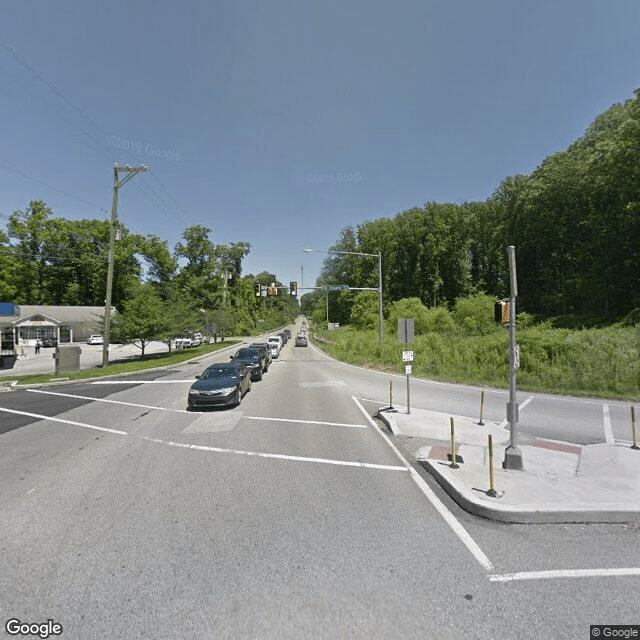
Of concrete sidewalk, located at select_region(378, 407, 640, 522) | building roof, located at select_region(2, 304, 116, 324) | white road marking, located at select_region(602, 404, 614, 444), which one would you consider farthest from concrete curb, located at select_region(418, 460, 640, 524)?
building roof, located at select_region(2, 304, 116, 324)

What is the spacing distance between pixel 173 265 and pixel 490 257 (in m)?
53.9

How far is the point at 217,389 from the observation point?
11.0 m

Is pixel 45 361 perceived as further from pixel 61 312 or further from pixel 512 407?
pixel 512 407

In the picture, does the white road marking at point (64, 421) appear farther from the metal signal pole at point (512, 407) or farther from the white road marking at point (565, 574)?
the metal signal pole at point (512, 407)

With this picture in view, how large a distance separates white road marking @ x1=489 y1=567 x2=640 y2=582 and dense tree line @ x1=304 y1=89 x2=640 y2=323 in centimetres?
3435

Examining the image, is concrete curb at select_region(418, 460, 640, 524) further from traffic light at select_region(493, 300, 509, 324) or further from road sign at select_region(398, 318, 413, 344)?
road sign at select_region(398, 318, 413, 344)

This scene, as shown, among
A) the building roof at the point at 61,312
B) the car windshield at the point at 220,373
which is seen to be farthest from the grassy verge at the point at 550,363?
the building roof at the point at 61,312

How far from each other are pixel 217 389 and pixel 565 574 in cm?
951

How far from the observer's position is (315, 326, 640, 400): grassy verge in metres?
13.6

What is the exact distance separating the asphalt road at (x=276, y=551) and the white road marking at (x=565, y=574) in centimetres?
3

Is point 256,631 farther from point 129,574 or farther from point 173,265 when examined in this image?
point 173,265

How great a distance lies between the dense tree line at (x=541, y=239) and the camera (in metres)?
30.6

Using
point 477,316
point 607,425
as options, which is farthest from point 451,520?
point 477,316

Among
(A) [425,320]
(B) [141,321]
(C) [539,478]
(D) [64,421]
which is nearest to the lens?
(C) [539,478]
